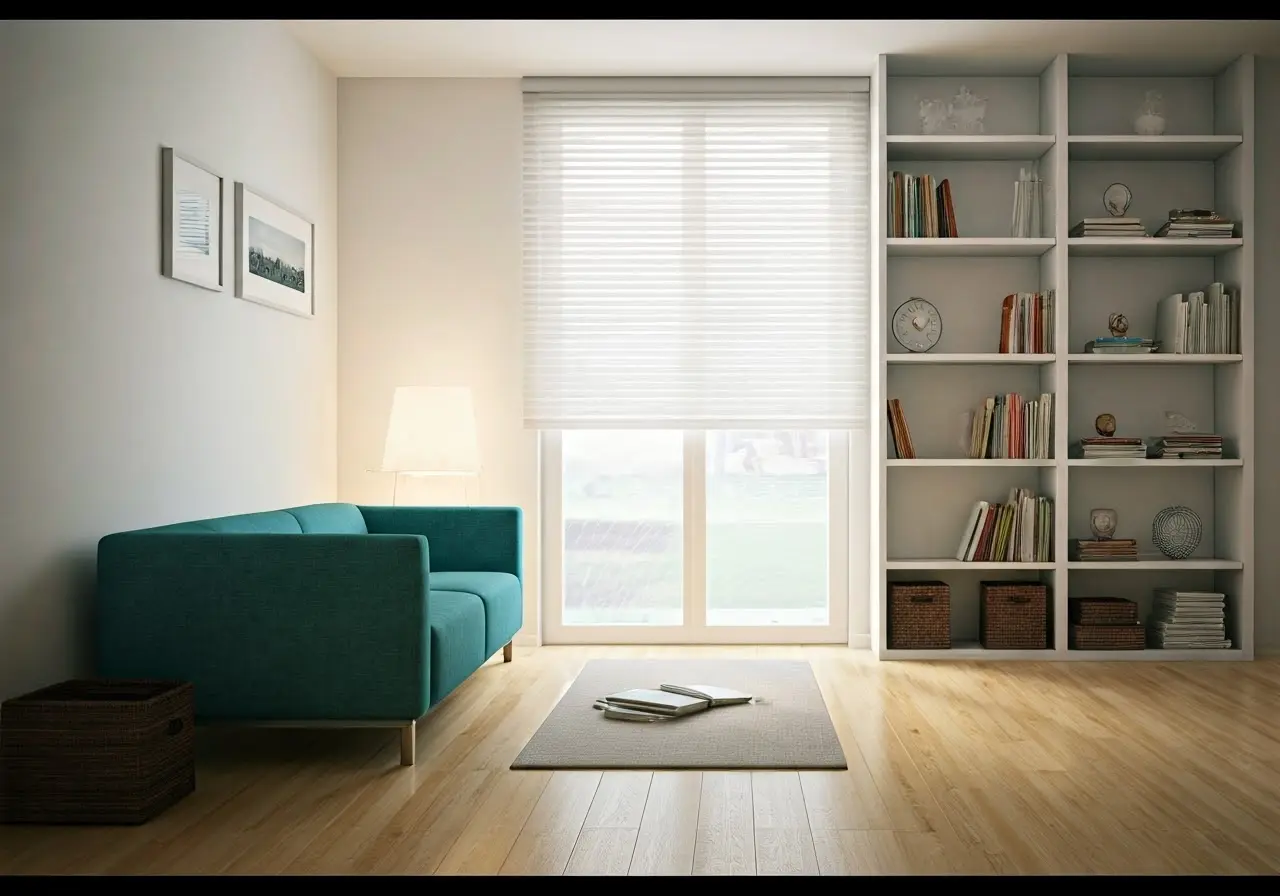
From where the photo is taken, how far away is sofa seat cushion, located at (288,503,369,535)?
14.6 feet

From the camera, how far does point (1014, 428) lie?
5469 mm

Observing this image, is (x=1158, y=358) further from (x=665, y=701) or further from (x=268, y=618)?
(x=268, y=618)

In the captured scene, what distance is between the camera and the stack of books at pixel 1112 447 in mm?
5434

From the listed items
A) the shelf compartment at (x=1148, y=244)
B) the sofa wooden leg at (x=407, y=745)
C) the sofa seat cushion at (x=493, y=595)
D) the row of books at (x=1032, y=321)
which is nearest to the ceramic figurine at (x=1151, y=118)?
the shelf compartment at (x=1148, y=244)

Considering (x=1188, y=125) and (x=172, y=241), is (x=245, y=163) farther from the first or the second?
(x=1188, y=125)

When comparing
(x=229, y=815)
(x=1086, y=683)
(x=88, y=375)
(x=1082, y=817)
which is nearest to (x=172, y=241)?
(x=88, y=375)

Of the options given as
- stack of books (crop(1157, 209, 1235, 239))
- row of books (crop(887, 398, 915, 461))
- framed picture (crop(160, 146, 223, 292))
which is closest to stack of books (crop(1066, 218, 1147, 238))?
stack of books (crop(1157, 209, 1235, 239))

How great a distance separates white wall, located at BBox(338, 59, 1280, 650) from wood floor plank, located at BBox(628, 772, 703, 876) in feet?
8.61

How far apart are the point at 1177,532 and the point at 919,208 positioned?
1.93m

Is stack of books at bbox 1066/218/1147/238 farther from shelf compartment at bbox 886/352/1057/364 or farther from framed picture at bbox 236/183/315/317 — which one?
framed picture at bbox 236/183/315/317

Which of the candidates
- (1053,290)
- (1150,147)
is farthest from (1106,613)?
(1150,147)

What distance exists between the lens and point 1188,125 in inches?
225

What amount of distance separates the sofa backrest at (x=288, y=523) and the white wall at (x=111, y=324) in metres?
0.24

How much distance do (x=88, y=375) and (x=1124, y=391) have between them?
4556 millimetres
